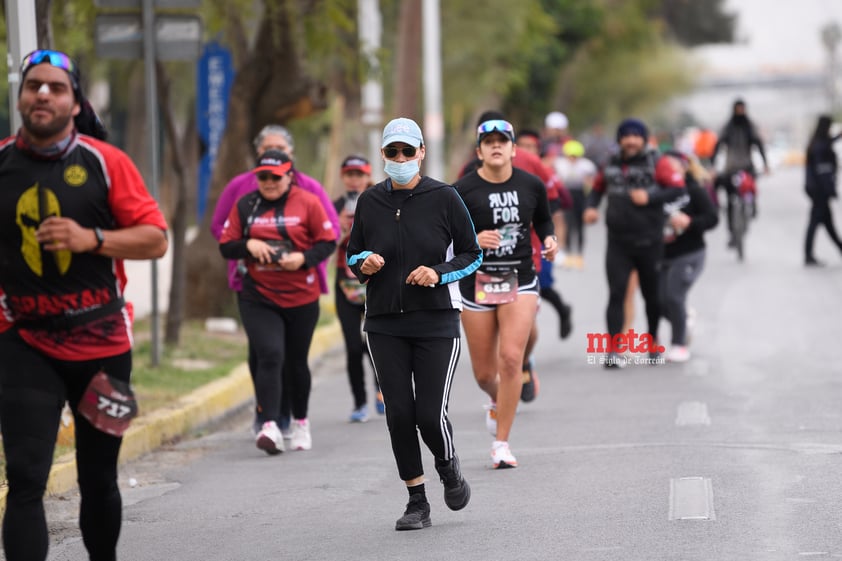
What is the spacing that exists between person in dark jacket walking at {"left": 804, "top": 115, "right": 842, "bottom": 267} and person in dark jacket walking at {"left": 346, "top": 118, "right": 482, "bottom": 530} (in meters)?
14.6

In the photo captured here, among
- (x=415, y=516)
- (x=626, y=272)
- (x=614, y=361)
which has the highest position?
(x=626, y=272)

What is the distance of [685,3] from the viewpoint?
204 ft

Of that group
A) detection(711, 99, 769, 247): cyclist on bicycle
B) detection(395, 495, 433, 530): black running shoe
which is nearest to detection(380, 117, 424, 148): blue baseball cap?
detection(395, 495, 433, 530): black running shoe

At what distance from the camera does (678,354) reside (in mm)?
13922

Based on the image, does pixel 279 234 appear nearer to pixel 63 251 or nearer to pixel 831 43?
pixel 63 251

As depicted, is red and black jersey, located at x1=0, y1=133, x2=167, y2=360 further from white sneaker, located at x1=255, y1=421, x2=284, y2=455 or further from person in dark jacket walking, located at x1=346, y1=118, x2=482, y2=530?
white sneaker, located at x1=255, y1=421, x2=284, y2=455

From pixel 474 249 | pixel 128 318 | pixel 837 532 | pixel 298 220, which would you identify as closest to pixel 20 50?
pixel 298 220

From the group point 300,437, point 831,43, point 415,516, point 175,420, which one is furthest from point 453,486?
point 831,43

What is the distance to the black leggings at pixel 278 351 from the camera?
9.91 metres

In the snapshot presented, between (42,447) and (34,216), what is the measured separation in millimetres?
802

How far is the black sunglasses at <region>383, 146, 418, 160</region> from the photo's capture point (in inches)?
293

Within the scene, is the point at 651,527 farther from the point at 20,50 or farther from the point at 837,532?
the point at 20,50

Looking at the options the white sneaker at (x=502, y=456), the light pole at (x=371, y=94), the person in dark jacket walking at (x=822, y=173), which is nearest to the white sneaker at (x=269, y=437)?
the white sneaker at (x=502, y=456)

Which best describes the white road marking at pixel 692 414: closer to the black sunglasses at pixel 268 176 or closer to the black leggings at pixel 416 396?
the black sunglasses at pixel 268 176
